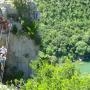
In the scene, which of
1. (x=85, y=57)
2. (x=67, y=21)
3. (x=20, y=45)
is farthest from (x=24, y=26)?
(x=67, y=21)

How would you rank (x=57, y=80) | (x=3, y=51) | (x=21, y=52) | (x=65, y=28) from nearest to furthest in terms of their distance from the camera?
(x=57, y=80)
(x=3, y=51)
(x=21, y=52)
(x=65, y=28)

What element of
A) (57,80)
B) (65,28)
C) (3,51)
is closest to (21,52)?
(3,51)

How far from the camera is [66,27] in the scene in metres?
77.9

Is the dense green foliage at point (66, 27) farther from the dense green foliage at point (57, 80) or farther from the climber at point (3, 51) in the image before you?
the climber at point (3, 51)

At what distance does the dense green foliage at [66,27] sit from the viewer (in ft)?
233

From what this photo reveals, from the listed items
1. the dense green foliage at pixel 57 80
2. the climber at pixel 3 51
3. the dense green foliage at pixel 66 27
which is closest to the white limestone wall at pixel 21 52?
the dense green foliage at pixel 57 80

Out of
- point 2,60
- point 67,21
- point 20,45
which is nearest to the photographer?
point 2,60

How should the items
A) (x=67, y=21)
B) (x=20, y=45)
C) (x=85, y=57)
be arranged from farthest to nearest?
(x=67, y=21)
(x=85, y=57)
(x=20, y=45)

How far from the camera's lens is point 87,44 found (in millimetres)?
73062

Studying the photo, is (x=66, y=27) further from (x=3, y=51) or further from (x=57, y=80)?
(x=57, y=80)

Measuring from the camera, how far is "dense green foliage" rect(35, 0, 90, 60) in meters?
71.0

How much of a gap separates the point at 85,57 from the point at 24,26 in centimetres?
5203

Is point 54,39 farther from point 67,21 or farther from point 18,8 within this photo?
point 18,8

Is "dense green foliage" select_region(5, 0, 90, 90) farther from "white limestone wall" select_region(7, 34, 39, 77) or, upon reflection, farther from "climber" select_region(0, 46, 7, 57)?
"climber" select_region(0, 46, 7, 57)
